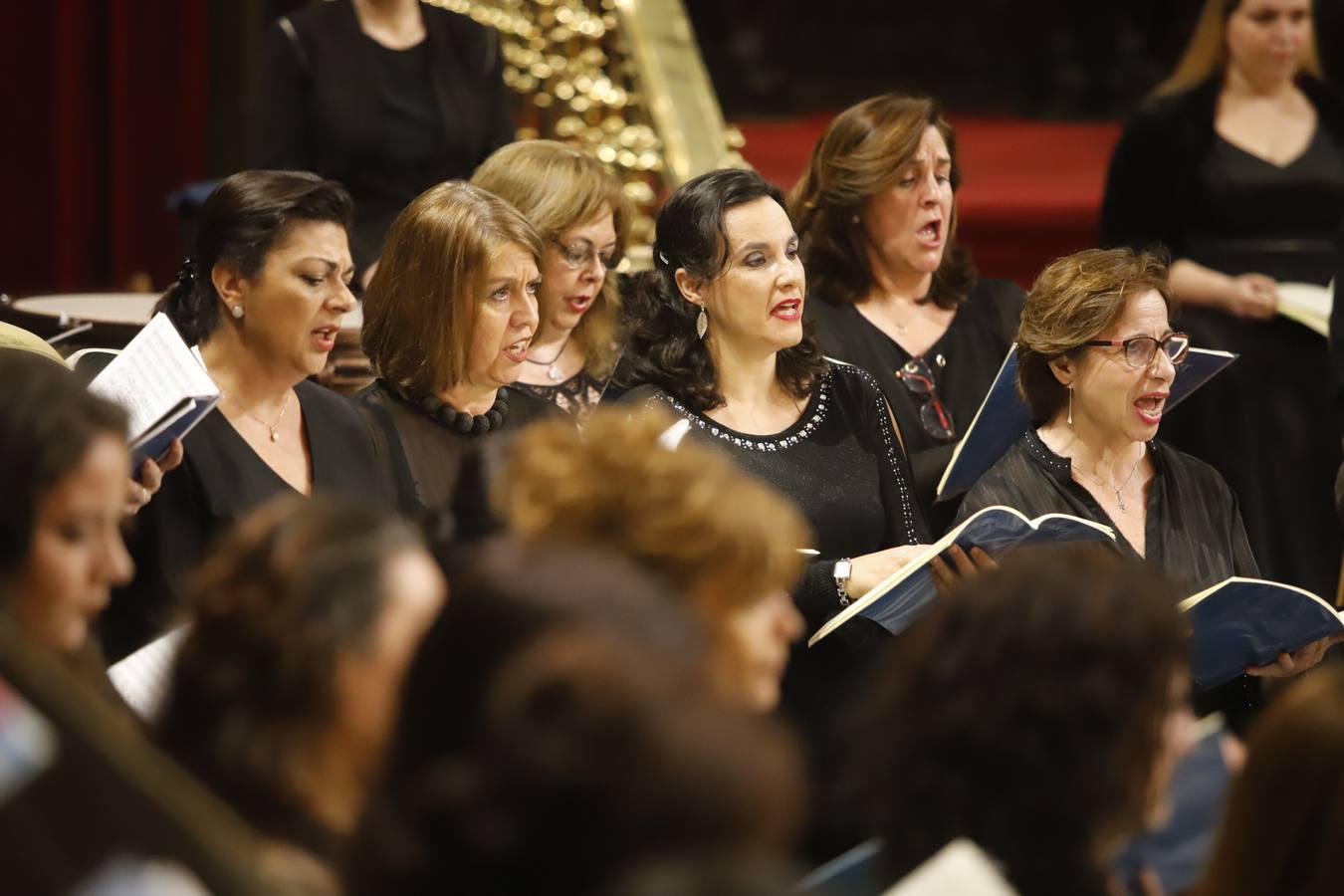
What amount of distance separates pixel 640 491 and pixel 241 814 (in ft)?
1.63

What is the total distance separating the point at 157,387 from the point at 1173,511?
1.82 metres

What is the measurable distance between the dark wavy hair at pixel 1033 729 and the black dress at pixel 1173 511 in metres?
1.54

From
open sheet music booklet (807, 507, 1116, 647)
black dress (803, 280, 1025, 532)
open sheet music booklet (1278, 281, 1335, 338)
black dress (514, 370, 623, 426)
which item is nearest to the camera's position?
open sheet music booklet (807, 507, 1116, 647)

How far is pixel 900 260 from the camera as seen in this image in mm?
4316

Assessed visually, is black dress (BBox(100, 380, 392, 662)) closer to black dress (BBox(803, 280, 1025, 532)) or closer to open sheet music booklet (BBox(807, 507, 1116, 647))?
open sheet music booklet (BBox(807, 507, 1116, 647))

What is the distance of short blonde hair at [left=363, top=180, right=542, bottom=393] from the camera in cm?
348

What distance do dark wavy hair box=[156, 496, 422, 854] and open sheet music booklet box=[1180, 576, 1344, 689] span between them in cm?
174

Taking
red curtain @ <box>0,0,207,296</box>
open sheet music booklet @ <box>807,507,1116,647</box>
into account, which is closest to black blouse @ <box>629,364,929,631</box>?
open sheet music booklet @ <box>807,507,1116,647</box>

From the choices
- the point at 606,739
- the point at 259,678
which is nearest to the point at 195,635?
the point at 259,678

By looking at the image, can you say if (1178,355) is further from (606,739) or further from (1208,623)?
(606,739)

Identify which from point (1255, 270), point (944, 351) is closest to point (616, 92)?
point (944, 351)

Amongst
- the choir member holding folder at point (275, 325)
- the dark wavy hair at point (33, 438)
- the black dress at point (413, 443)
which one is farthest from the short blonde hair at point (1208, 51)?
the dark wavy hair at point (33, 438)

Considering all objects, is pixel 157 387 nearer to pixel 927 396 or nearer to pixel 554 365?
pixel 554 365

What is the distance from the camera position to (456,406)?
3.53 m
